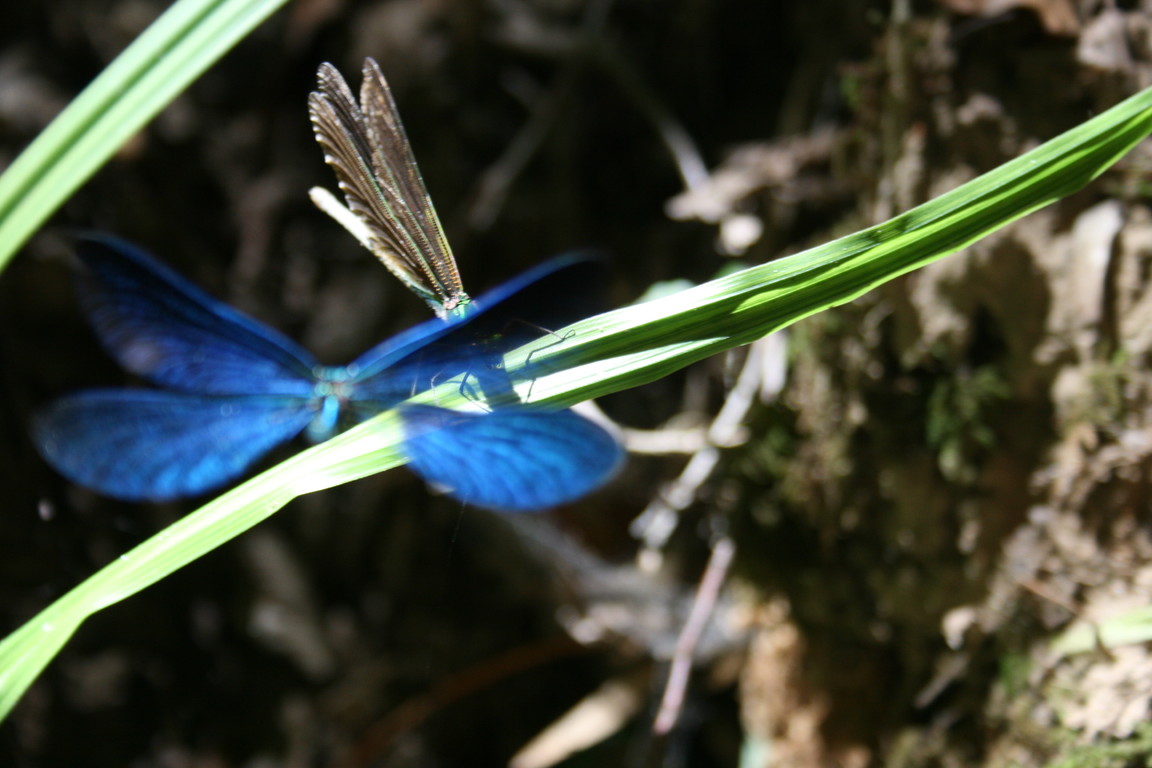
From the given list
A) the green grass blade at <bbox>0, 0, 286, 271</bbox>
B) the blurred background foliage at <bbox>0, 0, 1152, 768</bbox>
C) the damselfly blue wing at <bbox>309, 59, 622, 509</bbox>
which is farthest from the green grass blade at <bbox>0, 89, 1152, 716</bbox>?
the green grass blade at <bbox>0, 0, 286, 271</bbox>

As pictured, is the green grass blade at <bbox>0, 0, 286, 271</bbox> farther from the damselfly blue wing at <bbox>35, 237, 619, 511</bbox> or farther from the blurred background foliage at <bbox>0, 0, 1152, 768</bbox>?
the blurred background foliage at <bbox>0, 0, 1152, 768</bbox>

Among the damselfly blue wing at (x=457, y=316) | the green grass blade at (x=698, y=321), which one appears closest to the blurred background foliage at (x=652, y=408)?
the green grass blade at (x=698, y=321)

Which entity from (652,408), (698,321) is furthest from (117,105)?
(652,408)

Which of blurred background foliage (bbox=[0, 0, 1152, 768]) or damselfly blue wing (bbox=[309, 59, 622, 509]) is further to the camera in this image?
blurred background foliage (bbox=[0, 0, 1152, 768])

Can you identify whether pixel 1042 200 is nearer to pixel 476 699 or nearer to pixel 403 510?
pixel 403 510

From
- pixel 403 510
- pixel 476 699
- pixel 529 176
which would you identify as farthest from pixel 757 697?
pixel 529 176

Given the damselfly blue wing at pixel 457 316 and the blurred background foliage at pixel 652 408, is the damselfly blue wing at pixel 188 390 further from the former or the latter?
the blurred background foliage at pixel 652 408
